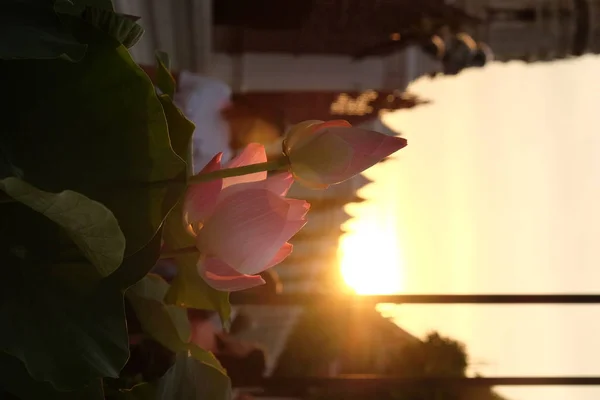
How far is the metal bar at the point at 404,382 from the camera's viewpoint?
0.60 metres

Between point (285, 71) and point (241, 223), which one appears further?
point (285, 71)

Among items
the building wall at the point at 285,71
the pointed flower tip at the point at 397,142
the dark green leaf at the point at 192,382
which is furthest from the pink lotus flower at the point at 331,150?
the building wall at the point at 285,71

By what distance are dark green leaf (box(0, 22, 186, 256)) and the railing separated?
0.41 m

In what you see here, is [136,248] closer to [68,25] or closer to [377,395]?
[68,25]

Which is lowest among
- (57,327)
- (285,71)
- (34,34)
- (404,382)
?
(404,382)

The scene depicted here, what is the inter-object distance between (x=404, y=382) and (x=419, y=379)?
2cm

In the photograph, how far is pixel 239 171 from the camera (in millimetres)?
250

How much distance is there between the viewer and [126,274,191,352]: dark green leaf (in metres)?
0.34

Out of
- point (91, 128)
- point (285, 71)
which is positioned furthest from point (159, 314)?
point (285, 71)

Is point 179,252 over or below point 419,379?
over

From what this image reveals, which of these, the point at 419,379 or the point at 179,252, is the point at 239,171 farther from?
the point at 419,379

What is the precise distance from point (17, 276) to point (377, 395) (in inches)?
28.3

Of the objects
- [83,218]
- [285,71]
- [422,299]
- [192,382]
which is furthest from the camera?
[285,71]

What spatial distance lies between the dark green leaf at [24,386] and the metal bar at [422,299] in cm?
35
